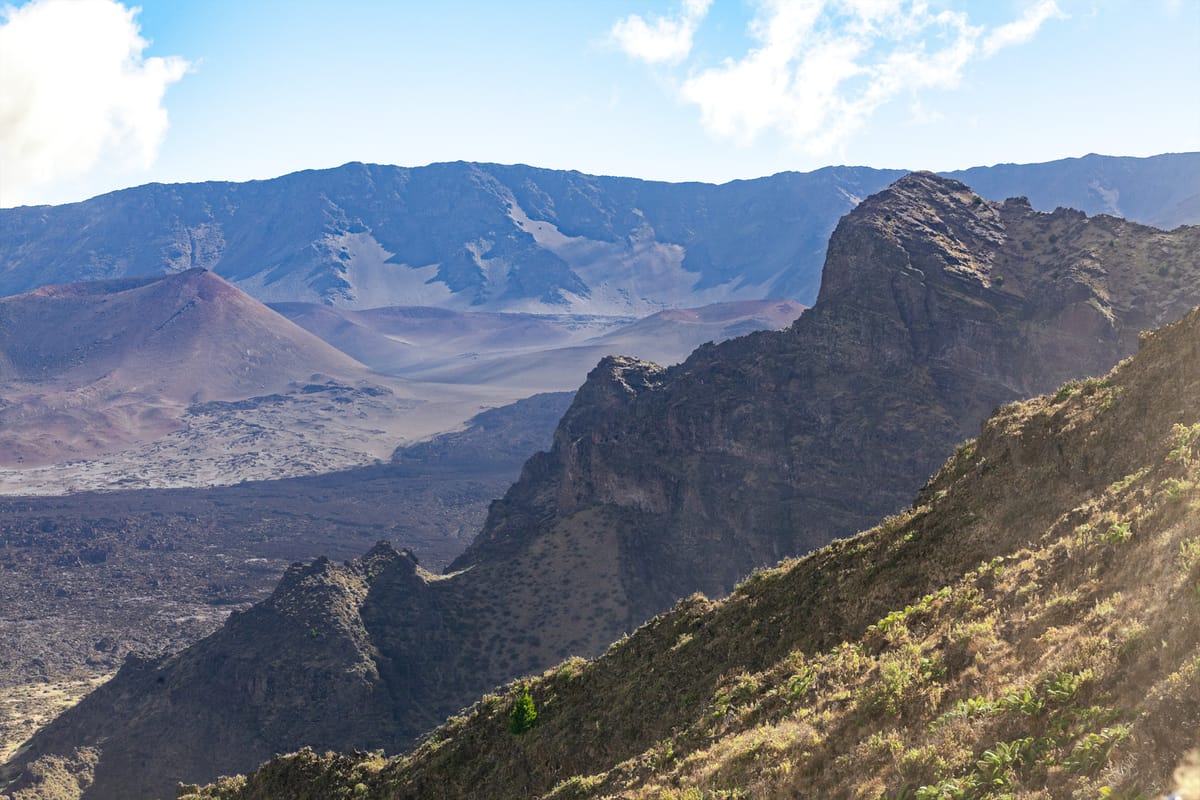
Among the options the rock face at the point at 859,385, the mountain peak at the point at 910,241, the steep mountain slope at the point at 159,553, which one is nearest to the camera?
the rock face at the point at 859,385

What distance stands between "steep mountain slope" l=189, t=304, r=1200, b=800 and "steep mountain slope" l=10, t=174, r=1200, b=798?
33.3 m

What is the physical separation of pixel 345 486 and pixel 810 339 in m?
131

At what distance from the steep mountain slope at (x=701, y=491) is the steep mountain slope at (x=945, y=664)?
33.3 m

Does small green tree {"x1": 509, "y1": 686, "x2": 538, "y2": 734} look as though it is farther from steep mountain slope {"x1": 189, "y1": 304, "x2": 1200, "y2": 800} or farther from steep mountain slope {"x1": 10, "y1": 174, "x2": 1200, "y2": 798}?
steep mountain slope {"x1": 10, "y1": 174, "x2": 1200, "y2": 798}

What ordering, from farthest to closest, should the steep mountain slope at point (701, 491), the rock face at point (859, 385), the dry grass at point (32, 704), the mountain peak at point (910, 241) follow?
the mountain peak at point (910, 241), the rock face at point (859, 385), the dry grass at point (32, 704), the steep mountain slope at point (701, 491)

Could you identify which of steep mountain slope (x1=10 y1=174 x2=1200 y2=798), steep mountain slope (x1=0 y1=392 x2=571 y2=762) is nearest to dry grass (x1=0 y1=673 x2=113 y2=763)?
steep mountain slope (x1=0 y1=392 x2=571 y2=762)

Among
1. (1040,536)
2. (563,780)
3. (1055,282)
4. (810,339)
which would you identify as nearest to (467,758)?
(563,780)

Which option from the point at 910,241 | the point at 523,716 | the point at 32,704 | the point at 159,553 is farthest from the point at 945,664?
the point at 159,553

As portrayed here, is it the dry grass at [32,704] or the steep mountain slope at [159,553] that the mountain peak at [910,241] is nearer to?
the steep mountain slope at [159,553]

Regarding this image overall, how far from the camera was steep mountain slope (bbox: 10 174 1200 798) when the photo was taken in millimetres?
65812

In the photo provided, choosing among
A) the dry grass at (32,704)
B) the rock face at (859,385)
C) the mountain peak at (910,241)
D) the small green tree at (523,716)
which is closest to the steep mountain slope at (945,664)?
the small green tree at (523,716)

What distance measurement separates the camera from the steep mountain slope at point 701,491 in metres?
65.8

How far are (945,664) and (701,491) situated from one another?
67.4 metres

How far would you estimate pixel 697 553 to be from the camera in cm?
8169
